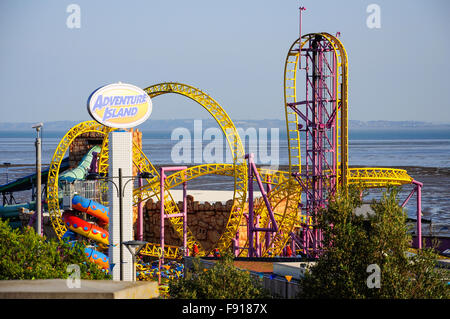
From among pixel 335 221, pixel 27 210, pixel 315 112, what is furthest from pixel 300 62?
pixel 27 210

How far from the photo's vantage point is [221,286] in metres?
17.3

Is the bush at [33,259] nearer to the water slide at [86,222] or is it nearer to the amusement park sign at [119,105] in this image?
the amusement park sign at [119,105]

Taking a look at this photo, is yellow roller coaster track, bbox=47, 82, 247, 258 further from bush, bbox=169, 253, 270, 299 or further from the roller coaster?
bush, bbox=169, 253, 270, 299

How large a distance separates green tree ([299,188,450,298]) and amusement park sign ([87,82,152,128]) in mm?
9583

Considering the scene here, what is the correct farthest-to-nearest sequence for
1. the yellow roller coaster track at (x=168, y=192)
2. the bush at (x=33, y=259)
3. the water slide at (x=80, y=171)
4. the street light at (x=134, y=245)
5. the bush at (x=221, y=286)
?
the water slide at (x=80, y=171), the yellow roller coaster track at (x=168, y=192), the bush at (x=33, y=259), the street light at (x=134, y=245), the bush at (x=221, y=286)

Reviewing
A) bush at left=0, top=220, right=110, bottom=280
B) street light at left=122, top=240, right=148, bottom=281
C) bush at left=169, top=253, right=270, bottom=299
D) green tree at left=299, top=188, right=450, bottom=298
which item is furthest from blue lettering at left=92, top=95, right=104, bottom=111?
green tree at left=299, top=188, right=450, bottom=298

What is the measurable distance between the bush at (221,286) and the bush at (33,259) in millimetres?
4993

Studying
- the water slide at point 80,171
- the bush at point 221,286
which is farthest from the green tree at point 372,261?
the water slide at point 80,171

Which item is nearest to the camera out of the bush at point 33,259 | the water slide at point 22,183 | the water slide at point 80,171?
the bush at point 33,259

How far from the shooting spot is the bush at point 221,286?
17047mm

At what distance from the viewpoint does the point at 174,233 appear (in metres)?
36.7
